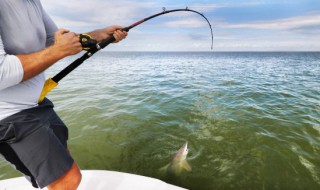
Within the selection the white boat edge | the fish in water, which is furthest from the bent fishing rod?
the fish in water

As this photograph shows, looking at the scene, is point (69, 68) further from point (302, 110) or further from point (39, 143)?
point (302, 110)

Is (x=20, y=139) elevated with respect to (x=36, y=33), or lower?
lower

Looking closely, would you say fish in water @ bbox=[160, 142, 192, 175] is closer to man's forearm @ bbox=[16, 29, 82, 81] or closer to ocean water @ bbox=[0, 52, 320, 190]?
ocean water @ bbox=[0, 52, 320, 190]

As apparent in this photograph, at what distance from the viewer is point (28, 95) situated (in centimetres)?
190

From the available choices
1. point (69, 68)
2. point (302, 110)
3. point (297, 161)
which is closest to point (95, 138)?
point (69, 68)

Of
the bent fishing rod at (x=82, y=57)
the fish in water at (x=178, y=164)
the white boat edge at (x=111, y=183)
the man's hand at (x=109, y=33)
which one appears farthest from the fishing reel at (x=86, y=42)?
the fish in water at (x=178, y=164)

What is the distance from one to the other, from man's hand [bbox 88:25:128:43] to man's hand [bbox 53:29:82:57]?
0.94m

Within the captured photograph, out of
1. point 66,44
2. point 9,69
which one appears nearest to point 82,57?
point 66,44

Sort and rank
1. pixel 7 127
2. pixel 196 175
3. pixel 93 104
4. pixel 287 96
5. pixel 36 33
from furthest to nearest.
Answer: pixel 287 96 < pixel 93 104 < pixel 196 175 < pixel 36 33 < pixel 7 127

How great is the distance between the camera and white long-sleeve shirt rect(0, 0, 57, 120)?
1.55m

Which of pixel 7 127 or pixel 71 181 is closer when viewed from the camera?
pixel 7 127

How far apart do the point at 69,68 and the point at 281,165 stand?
202 inches

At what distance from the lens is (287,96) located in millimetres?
11195

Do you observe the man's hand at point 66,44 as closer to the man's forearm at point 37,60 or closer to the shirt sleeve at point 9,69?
the man's forearm at point 37,60
